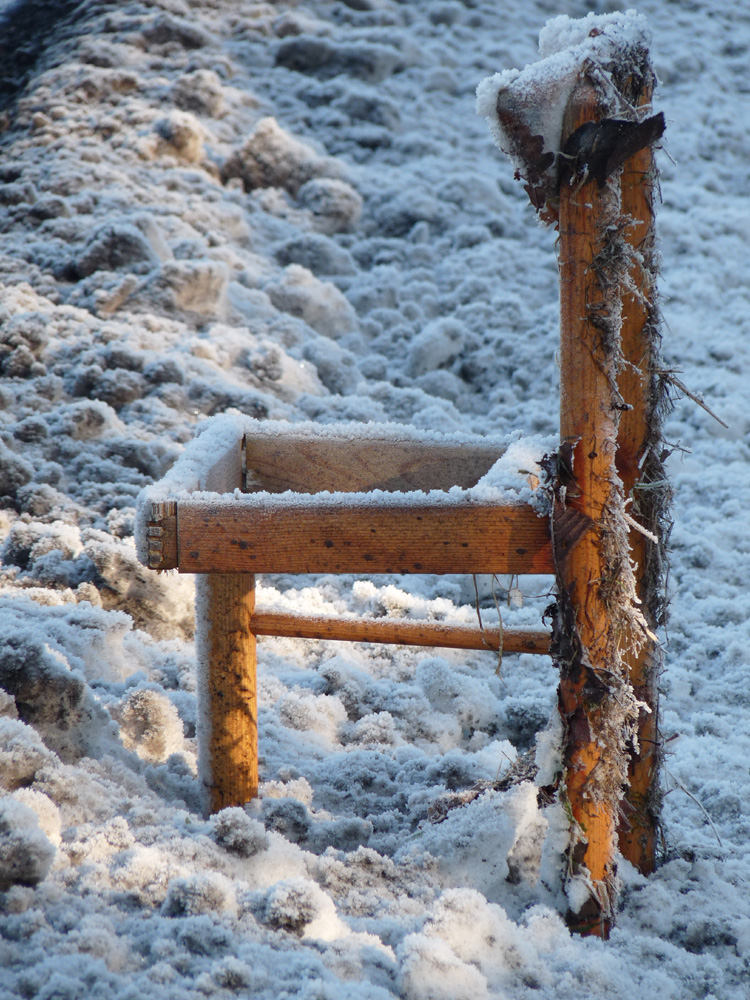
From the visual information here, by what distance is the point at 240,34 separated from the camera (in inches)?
242

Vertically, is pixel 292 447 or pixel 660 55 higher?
pixel 660 55

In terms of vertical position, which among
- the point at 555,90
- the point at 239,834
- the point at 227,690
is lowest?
the point at 239,834

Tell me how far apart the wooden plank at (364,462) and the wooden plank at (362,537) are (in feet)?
2.08

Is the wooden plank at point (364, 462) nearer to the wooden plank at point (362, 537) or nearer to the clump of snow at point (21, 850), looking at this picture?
the wooden plank at point (362, 537)

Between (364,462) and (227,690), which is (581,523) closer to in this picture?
(364,462)

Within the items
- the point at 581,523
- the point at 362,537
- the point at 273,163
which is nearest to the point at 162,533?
the point at 362,537

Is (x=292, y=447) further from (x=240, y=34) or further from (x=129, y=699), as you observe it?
(x=240, y=34)

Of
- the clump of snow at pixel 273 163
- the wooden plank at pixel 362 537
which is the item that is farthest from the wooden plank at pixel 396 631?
the clump of snow at pixel 273 163

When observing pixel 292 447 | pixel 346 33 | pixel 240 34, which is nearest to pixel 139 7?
pixel 240 34

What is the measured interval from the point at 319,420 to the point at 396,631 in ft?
6.92

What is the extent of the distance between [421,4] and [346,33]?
3.03ft

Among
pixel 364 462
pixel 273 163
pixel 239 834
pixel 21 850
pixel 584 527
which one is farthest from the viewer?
pixel 273 163

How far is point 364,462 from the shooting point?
221 cm

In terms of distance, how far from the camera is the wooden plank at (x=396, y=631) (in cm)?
186
